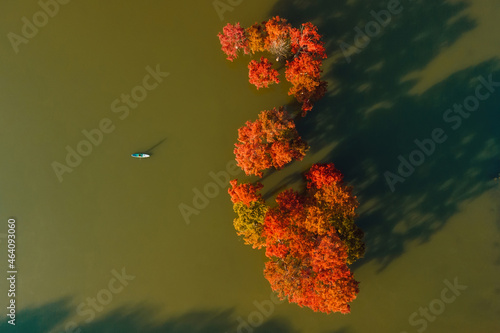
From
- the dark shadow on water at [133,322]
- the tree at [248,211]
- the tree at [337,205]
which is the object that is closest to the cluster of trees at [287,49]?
the tree at [337,205]

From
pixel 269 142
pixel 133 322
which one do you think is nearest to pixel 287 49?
pixel 269 142

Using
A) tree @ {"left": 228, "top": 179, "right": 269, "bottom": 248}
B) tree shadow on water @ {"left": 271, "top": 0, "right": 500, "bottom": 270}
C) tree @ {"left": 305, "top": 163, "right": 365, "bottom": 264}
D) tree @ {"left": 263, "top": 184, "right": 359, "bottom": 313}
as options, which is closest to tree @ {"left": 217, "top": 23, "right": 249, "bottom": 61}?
tree shadow on water @ {"left": 271, "top": 0, "right": 500, "bottom": 270}

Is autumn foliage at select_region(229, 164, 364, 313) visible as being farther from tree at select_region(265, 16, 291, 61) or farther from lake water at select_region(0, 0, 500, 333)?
tree at select_region(265, 16, 291, 61)

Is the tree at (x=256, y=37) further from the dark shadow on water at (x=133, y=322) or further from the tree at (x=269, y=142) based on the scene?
the dark shadow on water at (x=133, y=322)

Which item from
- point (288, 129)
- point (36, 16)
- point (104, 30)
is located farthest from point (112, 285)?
point (36, 16)

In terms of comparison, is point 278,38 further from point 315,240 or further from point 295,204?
point 315,240
